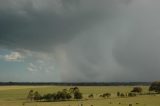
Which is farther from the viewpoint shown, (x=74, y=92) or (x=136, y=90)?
(x=136, y=90)

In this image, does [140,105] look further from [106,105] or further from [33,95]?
[33,95]

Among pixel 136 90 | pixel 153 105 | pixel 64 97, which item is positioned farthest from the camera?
pixel 136 90

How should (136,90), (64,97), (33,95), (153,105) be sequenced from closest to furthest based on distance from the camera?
1. (153,105)
2. (64,97)
3. (33,95)
4. (136,90)

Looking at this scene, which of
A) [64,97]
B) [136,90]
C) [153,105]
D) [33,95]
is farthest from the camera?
[136,90]

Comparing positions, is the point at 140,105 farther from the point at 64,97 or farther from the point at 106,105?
the point at 64,97

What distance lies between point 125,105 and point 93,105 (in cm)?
1038

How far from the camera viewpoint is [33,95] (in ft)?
546

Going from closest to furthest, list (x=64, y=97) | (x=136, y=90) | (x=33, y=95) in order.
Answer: (x=64, y=97)
(x=33, y=95)
(x=136, y=90)

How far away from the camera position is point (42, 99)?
156 meters

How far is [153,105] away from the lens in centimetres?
9556

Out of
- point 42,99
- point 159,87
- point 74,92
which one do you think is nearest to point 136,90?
point 159,87

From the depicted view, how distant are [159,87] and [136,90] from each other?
52.0 ft

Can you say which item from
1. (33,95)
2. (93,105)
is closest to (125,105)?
(93,105)

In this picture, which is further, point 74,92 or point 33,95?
point 33,95
